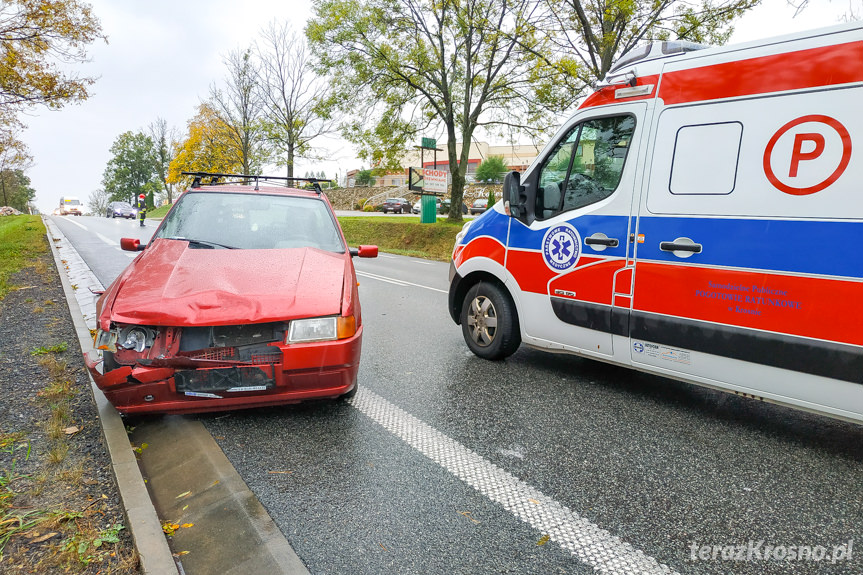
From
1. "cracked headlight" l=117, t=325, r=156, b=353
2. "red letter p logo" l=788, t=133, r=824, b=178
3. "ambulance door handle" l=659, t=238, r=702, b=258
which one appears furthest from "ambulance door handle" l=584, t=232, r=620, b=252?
"cracked headlight" l=117, t=325, r=156, b=353

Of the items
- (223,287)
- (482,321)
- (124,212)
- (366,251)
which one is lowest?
(482,321)

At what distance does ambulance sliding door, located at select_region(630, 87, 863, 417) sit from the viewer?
9.63 feet

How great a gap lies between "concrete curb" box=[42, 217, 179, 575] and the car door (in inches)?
124

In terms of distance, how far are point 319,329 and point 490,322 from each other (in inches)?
84.6

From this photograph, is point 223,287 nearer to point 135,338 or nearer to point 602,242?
point 135,338

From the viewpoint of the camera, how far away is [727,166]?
3.37 metres

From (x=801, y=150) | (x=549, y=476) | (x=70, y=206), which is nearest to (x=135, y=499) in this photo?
(x=549, y=476)

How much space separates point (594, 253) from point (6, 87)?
1428 centimetres

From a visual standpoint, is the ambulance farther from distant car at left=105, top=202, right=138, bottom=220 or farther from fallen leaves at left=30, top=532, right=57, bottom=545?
distant car at left=105, top=202, right=138, bottom=220

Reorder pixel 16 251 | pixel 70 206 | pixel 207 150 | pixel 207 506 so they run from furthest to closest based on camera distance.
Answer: pixel 70 206, pixel 207 150, pixel 16 251, pixel 207 506

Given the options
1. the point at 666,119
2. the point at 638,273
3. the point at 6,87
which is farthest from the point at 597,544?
the point at 6,87

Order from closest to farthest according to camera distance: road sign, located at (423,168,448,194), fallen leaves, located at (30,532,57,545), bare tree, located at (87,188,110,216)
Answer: fallen leaves, located at (30,532,57,545)
road sign, located at (423,168,448,194)
bare tree, located at (87,188,110,216)

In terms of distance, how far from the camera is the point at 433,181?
2484 cm

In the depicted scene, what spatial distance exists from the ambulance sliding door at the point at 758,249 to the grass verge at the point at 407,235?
14.1 meters
